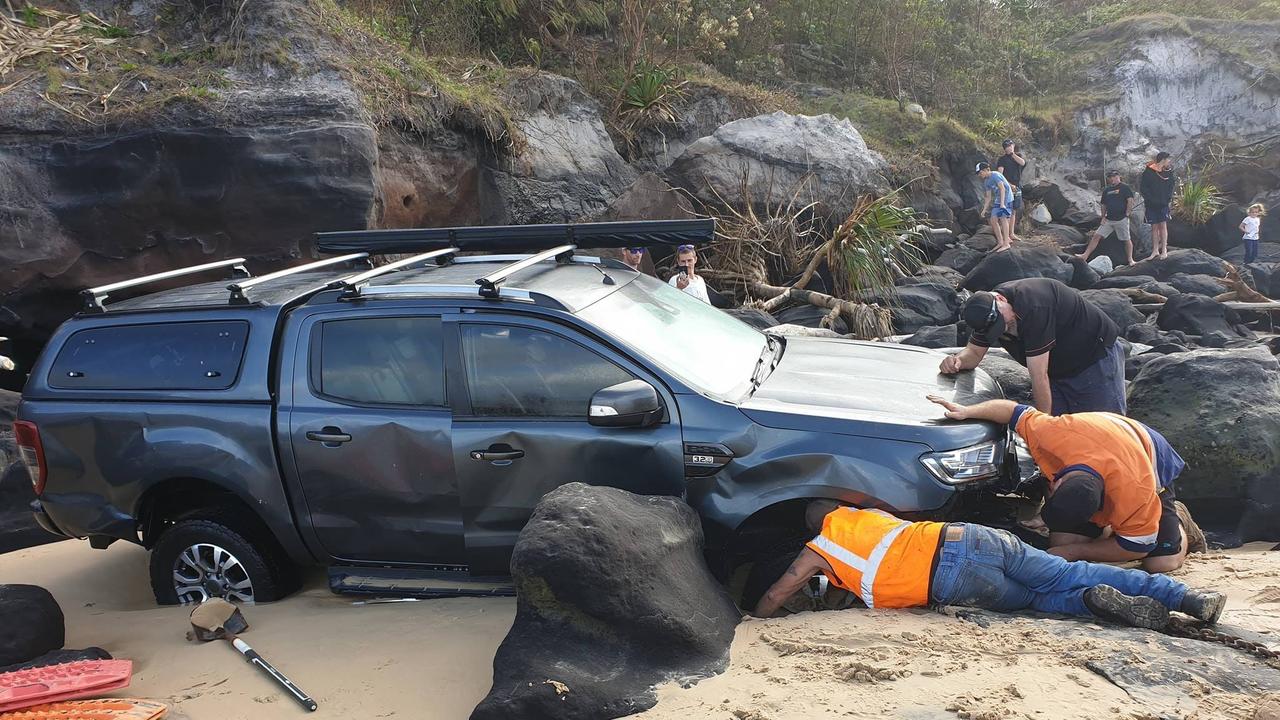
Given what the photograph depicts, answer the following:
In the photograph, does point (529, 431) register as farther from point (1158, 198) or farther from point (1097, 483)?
point (1158, 198)

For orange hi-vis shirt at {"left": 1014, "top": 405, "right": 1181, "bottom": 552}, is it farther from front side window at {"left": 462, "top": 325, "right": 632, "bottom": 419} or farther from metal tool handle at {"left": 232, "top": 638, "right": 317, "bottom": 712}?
metal tool handle at {"left": 232, "top": 638, "right": 317, "bottom": 712}

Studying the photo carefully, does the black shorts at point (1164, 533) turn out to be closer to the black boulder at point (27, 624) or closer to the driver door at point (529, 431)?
the driver door at point (529, 431)

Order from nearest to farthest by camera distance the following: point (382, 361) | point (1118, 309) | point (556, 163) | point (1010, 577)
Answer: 1. point (1010, 577)
2. point (382, 361)
3. point (1118, 309)
4. point (556, 163)

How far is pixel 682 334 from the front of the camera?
16.1ft

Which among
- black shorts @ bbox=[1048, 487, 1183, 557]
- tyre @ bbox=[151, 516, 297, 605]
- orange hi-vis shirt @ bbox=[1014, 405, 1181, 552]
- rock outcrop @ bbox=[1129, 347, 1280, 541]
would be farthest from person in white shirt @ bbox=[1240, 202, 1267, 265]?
tyre @ bbox=[151, 516, 297, 605]

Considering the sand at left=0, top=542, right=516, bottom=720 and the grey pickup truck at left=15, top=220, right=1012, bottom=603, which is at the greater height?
the grey pickup truck at left=15, top=220, right=1012, bottom=603

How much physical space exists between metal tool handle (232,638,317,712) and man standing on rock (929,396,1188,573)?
3117 mm

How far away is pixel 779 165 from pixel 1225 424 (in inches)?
337

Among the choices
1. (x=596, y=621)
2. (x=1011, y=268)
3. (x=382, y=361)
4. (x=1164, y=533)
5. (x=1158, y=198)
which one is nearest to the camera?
(x=596, y=621)

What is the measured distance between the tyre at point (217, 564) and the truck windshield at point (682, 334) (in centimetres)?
210

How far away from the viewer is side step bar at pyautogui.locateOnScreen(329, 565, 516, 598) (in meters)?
4.61

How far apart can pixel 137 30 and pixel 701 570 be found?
29.8 feet

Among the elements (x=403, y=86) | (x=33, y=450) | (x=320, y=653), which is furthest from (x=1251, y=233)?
(x=33, y=450)

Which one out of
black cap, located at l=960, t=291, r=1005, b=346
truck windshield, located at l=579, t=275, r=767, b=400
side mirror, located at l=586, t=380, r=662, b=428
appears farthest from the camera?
black cap, located at l=960, t=291, r=1005, b=346
